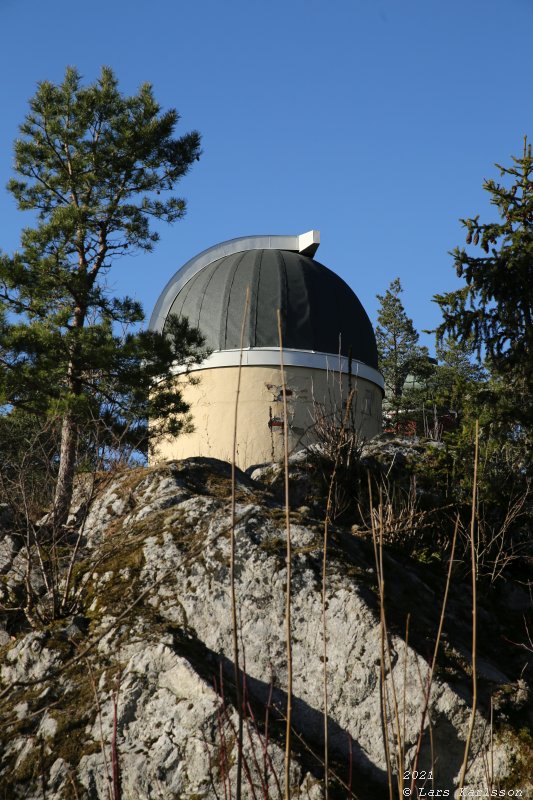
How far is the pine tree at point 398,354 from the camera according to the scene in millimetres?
30828

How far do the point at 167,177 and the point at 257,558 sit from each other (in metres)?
8.67

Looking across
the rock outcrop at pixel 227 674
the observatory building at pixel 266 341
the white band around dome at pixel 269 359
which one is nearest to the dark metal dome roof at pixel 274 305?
the observatory building at pixel 266 341

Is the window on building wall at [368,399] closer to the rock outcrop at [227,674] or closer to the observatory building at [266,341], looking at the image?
the observatory building at [266,341]

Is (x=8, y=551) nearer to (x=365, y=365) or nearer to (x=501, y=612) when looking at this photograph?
(x=501, y=612)

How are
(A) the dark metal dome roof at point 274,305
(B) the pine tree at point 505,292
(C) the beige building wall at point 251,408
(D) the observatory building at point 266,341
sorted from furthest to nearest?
(A) the dark metal dome roof at point 274,305 < (D) the observatory building at point 266,341 < (C) the beige building wall at point 251,408 < (B) the pine tree at point 505,292

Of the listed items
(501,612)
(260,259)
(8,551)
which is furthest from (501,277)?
(260,259)

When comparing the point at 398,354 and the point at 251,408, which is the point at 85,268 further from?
the point at 398,354

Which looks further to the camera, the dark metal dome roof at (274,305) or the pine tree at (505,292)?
the dark metal dome roof at (274,305)

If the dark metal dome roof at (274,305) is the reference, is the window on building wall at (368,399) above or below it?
below

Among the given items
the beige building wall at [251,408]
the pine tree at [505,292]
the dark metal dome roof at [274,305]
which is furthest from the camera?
the dark metal dome roof at [274,305]

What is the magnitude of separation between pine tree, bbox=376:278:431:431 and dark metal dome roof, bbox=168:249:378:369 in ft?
36.7

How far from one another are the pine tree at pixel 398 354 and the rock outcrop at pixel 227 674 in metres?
24.6

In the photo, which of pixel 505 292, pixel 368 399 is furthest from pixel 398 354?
pixel 505 292

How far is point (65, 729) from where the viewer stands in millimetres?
3934
